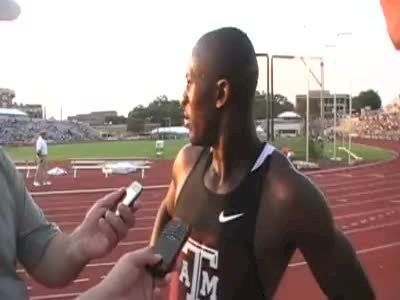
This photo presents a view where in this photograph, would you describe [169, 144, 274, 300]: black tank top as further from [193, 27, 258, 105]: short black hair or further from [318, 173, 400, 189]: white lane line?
[318, 173, 400, 189]: white lane line

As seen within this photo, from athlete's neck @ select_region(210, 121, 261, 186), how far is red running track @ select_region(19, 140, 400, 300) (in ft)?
1.51

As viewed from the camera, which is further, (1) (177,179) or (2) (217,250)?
(1) (177,179)

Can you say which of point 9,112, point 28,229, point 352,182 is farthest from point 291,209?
point 9,112

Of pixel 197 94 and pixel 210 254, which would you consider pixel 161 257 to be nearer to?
pixel 210 254

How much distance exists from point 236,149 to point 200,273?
31cm

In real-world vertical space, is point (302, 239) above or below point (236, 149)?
below

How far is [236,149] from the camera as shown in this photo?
5.74 ft

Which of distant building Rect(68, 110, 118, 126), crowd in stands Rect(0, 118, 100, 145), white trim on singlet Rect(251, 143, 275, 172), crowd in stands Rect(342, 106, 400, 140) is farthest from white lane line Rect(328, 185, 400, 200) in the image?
distant building Rect(68, 110, 118, 126)

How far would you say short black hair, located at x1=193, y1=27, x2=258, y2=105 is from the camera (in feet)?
5.60

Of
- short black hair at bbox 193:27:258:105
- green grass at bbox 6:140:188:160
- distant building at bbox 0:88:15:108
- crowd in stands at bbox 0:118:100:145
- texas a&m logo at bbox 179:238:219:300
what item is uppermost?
distant building at bbox 0:88:15:108

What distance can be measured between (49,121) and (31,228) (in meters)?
49.8

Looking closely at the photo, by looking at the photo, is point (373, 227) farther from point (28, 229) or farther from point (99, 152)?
point (99, 152)

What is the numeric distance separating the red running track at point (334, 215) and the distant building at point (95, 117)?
3579 centimetres

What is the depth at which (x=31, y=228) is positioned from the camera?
1575 mm
